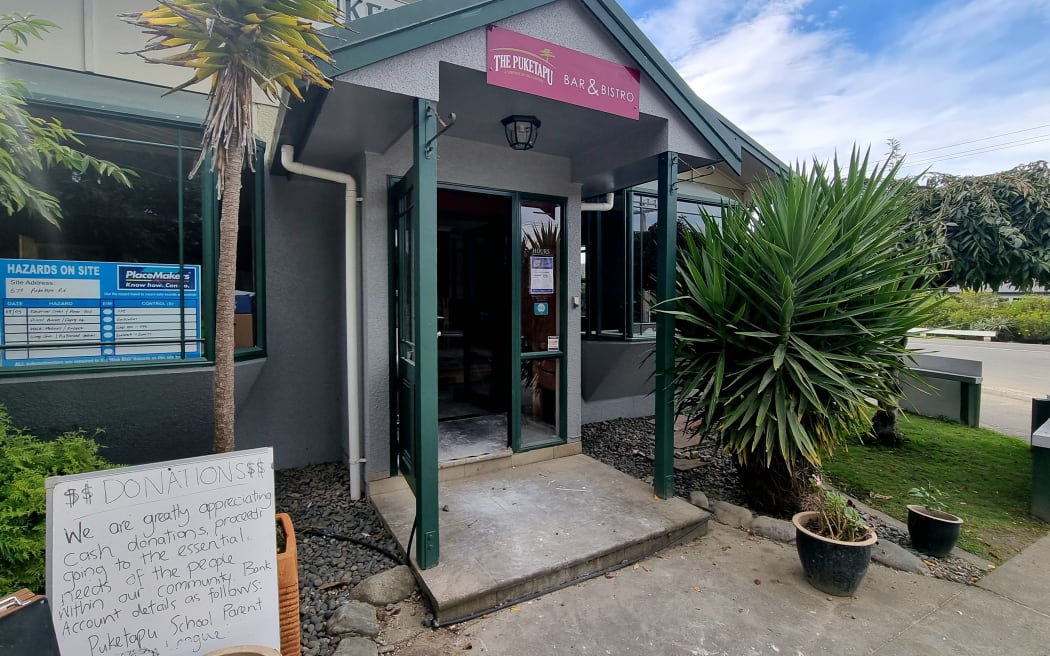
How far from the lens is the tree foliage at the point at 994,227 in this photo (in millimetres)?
4410

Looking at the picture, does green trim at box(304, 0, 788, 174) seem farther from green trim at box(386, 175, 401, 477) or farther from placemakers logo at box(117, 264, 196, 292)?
placemakers logo at box(117, 264, 196, 292)

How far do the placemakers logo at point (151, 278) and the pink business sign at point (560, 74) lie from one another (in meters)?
2.58

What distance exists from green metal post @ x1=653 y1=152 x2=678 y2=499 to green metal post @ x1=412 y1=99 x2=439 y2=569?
6.09 ft

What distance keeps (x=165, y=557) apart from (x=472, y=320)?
421 cm

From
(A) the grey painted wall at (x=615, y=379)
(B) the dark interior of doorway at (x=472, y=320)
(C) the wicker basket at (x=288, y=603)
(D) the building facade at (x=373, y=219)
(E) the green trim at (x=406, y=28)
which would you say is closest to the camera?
(C) the wicker basket at (x=288, y=603)

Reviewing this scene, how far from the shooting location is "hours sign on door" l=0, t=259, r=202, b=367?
10.0 feet

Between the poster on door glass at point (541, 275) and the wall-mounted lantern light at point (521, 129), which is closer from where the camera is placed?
the wall-mounted lantern light at point (521, 129)

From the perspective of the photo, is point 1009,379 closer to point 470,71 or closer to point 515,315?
point 515,315

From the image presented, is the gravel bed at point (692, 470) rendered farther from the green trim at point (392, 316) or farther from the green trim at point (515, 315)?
the green trim at point (392, 316)

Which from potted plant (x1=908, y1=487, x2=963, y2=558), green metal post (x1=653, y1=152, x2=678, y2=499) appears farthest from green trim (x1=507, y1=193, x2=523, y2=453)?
potted plant (x1=908, y1=487, x2=963, y2=558)

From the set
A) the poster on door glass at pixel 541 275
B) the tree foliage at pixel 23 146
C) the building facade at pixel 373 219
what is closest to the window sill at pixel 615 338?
the building facade at pixel 373 219

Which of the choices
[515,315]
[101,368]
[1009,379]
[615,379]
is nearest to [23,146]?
[101,368]

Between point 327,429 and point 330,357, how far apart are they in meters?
0.70

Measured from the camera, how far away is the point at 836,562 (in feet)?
8.96
